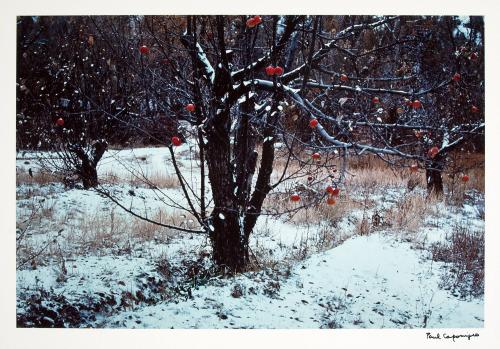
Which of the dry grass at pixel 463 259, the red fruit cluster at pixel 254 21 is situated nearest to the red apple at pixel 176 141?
the red fruit cluster at pixel 254 21

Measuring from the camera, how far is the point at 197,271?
8.70ft

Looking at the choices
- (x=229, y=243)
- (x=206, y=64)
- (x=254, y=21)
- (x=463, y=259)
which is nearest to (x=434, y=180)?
(x=463, y=259)

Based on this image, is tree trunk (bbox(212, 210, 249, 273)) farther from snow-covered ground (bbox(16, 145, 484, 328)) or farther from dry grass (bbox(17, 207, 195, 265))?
dry grass (bbox(17, 207, 195, 265))

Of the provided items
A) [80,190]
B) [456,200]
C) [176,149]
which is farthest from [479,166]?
[80,190]

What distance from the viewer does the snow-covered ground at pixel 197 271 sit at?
8.13 ft

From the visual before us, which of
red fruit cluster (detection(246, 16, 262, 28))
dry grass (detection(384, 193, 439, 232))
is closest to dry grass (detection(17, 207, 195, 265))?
red fruit cluster (detection(246, 16, 262, 28))

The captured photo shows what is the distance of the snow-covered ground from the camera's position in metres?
2.48

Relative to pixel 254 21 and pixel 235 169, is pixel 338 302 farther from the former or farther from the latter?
pixel 254 21

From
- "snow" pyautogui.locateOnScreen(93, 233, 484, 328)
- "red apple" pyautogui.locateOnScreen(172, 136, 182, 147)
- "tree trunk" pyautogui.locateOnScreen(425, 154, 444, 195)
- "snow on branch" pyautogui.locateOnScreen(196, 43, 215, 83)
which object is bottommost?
"snow" pyautogui.locateOnScreen(93, 233, 484, 328)

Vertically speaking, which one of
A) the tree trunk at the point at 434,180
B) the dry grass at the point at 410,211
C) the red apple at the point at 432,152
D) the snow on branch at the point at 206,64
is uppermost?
the snow on branch at the point at 206,64

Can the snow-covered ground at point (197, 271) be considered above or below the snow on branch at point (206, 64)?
below

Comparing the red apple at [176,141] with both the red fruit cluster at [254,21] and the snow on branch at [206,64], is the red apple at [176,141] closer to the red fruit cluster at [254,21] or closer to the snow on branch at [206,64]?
the snow on branch at [206,64]
